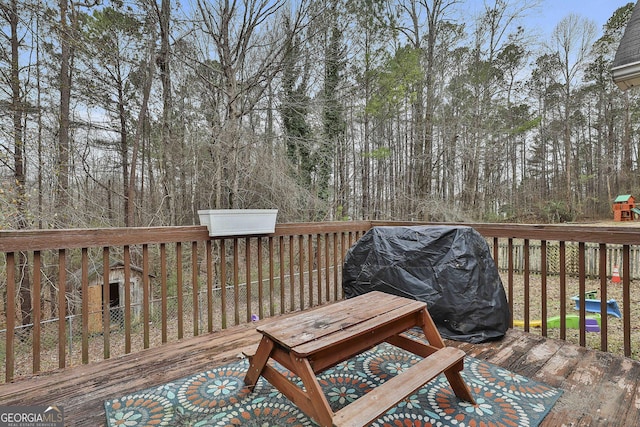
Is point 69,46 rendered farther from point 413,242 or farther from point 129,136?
point 413,242

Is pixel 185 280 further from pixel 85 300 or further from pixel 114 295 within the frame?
pixel 85 300

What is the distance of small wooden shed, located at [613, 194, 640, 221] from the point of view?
8.66 m

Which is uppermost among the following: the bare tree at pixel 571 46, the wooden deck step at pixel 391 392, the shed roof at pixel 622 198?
the bare tree at pixel 571 46

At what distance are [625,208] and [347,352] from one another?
11.5 m

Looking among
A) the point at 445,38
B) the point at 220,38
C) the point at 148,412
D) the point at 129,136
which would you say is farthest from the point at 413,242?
the point at 445,38

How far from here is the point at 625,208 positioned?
342 inches

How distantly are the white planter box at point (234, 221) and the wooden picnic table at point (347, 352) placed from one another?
3.30 feet

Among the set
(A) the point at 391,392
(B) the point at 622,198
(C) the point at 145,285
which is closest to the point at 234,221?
(C) the point at 145,285

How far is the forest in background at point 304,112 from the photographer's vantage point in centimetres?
466

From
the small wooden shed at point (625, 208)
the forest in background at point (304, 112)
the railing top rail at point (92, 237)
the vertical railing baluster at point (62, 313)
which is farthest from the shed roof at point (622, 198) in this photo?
the vertical railing baluster at point (62, 313)

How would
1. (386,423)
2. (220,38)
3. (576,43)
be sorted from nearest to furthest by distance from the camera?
(386,423) → (220,38) → (576,43)

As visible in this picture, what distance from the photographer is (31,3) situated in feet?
13.5

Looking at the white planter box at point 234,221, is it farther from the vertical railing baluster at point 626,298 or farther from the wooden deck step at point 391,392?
the vertical railing baluster at point 626,298

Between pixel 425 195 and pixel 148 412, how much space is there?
323 inches
